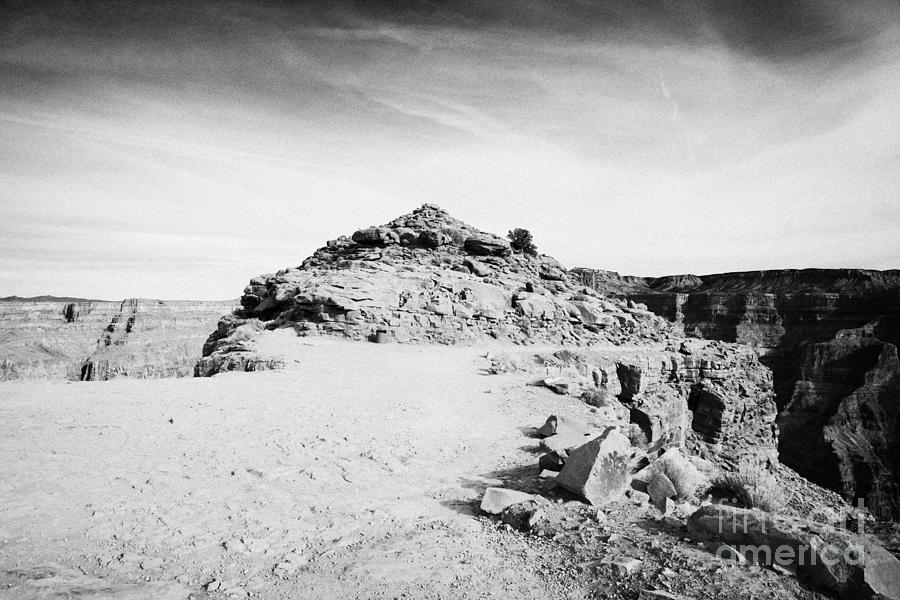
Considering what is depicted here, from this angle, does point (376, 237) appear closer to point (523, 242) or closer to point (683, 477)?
point (523, 242)

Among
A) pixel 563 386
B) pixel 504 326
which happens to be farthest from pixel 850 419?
pixel 563 386

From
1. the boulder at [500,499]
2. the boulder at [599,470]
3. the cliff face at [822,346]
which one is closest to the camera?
the boulder at [500,499]

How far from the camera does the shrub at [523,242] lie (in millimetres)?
31219

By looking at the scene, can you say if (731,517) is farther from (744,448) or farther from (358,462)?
(744,448)

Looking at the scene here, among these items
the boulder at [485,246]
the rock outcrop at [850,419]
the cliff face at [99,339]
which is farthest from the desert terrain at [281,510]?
the cliff face at [99,339]

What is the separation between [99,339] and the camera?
64188mm

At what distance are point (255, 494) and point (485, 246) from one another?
76.1 ft

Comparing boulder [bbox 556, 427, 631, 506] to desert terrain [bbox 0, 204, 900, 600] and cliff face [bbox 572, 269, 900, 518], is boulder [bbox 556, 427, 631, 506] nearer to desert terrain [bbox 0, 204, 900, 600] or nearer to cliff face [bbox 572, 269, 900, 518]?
desert terrain [bbox 0, 204, 900, 600]

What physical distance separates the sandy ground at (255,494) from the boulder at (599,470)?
3.58 feet

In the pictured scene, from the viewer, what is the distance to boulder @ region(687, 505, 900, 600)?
10.4 ft

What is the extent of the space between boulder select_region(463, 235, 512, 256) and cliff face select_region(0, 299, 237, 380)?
43.9 m

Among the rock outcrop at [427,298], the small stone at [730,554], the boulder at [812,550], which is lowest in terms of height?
the small stone at [730,554]

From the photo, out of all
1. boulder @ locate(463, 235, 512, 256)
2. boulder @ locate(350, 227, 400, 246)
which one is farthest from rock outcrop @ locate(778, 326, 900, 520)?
boulder @ locate(350, 227, 400, 246)

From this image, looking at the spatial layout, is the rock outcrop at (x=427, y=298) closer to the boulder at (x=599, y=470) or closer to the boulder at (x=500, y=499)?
the boulder at (x=500, y=499)
